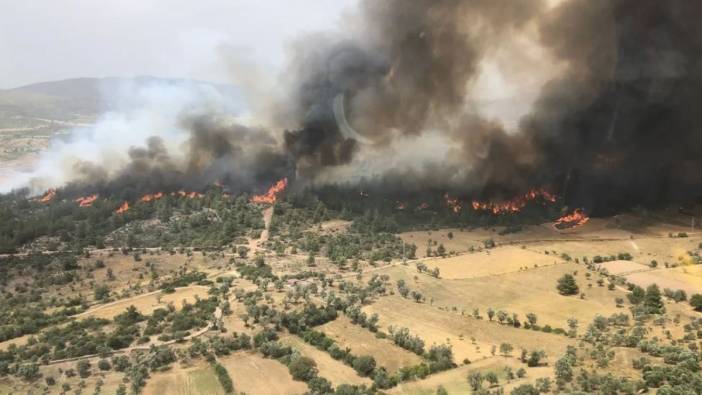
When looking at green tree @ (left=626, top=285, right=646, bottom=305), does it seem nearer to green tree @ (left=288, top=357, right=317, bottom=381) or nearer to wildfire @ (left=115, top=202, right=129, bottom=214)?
green tree @ (left=288, top=357, right=317, bottom=381)

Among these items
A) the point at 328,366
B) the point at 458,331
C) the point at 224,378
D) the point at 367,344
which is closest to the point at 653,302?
the point at 458,331

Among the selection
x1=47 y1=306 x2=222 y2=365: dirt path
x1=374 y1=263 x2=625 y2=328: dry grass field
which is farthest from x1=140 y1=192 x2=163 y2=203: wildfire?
x1=47 y1=306 x2=222 y2=365: dirt path

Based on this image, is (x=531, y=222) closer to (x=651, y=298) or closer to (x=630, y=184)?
(x=630, y=184)

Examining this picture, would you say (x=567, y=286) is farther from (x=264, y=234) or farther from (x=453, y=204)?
(x=264, y=234)

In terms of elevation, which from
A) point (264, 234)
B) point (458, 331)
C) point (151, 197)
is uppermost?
point (151, 197)

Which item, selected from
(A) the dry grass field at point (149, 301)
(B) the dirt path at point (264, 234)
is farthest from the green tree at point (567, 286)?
(B) the dirt path at point (264, 234)

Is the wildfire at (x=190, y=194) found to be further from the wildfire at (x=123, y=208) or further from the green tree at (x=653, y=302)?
the green tree at (x=653, y=302)
